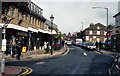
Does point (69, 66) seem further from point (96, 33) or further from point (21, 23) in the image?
point (96, 33)

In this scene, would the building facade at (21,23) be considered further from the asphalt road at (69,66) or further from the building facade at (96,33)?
the building facade at (96,33)

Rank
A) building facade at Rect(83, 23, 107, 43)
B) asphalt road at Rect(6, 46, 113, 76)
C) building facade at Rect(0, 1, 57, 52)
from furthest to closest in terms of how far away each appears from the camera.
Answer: building facade at Rect(83, 23, 107, 43) < building facade at Rect(0, 1, 57, 52) < asphalt road at Rect(6, 46, 113, 76)

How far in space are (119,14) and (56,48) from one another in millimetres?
13101

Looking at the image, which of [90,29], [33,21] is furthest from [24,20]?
[90,29]

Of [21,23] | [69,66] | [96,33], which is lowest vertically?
[69,66]

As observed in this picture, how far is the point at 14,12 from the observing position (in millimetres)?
20406

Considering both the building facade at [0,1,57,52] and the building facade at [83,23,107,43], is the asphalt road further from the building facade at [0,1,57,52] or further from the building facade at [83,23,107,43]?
the building facade at [83,23,107,43]

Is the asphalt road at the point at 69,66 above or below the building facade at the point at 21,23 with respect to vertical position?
below

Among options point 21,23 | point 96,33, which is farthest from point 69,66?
point 96,33

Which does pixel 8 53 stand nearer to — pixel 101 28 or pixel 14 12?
pixel 14 12

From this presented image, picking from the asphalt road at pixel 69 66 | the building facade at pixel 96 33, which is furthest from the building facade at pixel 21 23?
the building facade at pixel 96 33

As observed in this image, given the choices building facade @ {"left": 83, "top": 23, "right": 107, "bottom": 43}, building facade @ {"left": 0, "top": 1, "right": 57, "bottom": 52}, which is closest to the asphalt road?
building facade @ {"left": 0, "top": 1, "right": 57, "bottom": 52}

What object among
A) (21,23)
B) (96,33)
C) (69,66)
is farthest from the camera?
(96,33)

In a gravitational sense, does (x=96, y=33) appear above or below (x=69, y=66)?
above
